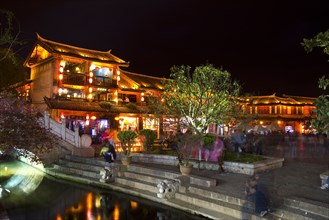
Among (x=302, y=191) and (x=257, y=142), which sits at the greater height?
(x=257, y=142)

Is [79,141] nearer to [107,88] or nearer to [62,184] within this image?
[62,184]

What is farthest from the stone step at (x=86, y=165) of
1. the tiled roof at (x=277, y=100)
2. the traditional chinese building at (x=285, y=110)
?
the tiled roof at (x=277, y=100)

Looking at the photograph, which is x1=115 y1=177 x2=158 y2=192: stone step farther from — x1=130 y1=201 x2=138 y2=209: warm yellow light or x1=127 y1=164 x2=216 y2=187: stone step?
x1=130 y1=201 x2=138 y2=209: warm yellow light

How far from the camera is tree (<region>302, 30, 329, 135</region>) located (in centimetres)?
599

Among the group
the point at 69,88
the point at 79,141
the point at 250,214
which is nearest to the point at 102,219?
the point at 250,214

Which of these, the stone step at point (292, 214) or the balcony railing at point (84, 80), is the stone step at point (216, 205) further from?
the balcony railing at point (84, 80)

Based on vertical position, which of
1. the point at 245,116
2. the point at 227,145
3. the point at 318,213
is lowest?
the point at 318,213

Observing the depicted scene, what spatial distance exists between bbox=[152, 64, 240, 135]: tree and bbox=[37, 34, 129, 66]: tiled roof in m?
8.95

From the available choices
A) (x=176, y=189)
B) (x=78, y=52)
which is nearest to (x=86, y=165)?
(x=176, y=189)

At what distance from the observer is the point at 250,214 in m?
8.10

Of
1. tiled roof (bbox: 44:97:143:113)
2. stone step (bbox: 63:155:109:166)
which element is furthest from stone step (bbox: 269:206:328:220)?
tiled roof (bbox: 44:97:143:113)

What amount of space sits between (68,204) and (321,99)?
850 cm

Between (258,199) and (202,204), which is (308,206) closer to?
(258,199)

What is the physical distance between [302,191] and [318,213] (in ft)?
6.47
